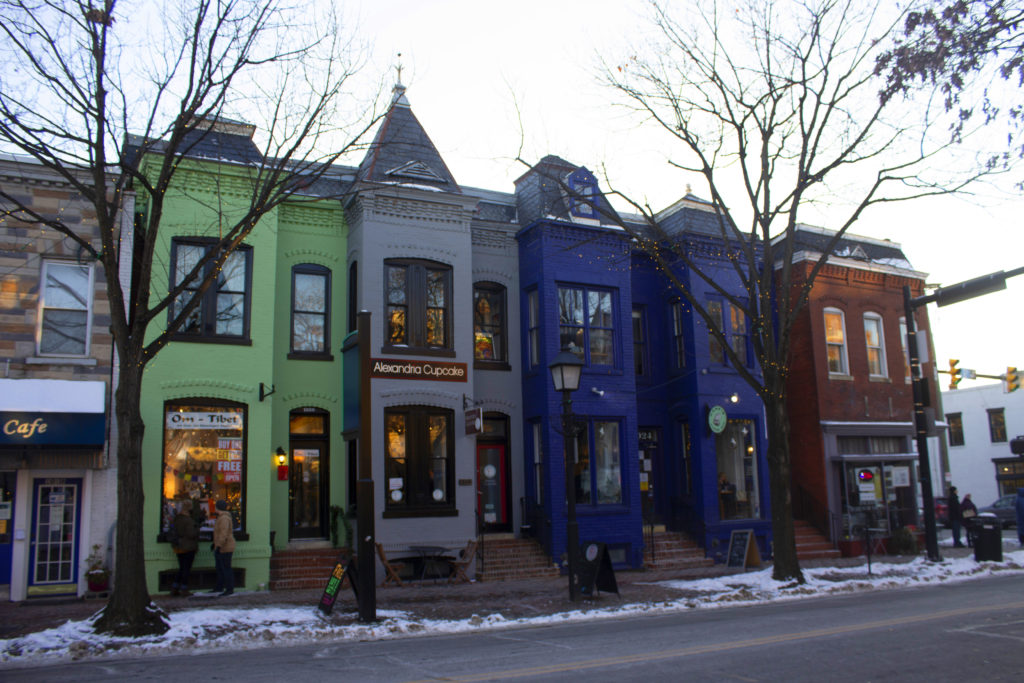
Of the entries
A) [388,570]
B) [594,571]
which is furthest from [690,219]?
[388,570]

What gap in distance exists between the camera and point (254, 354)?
1738cm

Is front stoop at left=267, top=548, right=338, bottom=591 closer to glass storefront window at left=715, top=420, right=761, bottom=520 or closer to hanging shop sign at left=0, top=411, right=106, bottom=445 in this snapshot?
hanging shop sign at left=0, top=411, right=106, bottom=445

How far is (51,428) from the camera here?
14758mm

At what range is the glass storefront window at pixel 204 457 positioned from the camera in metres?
16.4

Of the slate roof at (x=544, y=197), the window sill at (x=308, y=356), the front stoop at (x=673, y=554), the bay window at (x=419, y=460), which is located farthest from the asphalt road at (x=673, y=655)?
the slate roof at (x=544, y=197)

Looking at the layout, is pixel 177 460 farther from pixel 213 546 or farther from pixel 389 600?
pixel 389 600

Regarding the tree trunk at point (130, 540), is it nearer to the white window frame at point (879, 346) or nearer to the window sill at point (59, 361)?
the window sill at point (59, 361)

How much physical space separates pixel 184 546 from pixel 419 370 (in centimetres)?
608

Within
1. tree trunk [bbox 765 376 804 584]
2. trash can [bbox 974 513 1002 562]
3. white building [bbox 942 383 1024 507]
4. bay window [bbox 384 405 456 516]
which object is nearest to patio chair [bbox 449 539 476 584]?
bay window [bbox 384 405 456 516]

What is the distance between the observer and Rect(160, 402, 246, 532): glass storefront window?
16.4m

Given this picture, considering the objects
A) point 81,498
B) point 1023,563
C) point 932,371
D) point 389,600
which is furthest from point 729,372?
point 81,498

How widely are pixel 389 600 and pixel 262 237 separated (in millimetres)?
8205

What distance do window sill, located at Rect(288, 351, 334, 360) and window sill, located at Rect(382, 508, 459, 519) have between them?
375cm

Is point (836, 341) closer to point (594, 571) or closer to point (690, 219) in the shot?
point (690, 219)
